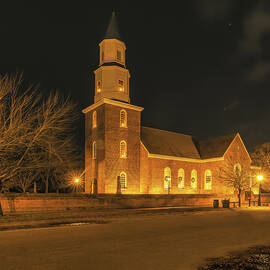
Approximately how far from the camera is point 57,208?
81.2 ft

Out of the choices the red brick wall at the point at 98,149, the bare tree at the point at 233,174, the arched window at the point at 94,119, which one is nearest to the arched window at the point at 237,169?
the bare tree at the point at 233,174

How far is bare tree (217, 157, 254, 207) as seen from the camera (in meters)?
41.1

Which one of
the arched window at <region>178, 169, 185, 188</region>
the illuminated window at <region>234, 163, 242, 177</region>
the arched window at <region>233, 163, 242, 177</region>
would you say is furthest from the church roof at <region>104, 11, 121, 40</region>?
the illuminated window at <region>234, 163, 242, 177</region>

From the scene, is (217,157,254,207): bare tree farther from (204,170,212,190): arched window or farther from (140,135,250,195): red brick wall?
(204,170,212,190): arched window

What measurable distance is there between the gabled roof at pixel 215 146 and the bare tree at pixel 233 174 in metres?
1.97

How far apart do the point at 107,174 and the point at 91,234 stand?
23.4m

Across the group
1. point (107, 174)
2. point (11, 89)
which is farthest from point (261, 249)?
point (107, 174)

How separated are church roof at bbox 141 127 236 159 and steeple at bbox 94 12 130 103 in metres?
8.02

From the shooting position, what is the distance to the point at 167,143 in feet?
154

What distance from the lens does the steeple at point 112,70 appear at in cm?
3797

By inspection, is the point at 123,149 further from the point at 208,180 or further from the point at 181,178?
the point at 208,180

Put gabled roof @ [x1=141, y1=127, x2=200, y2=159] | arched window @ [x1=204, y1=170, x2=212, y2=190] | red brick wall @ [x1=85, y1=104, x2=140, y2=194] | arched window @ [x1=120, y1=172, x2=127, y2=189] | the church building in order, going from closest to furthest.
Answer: red brick wall @ [x1=85, y1=104, x2=140, y2=194], the church building, arched window @ [x1=120, y1=172, x2=127, y2=189], gabled roof @ [x1=141, y1=127, x2=200, y2=159], arched window @ [x1=204, y1=170, x2=212, y2=190]

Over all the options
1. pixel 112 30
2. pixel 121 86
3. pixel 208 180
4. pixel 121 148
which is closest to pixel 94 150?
pixel 121 148

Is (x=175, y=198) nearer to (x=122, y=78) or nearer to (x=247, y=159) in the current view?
(x=122, y=78)
